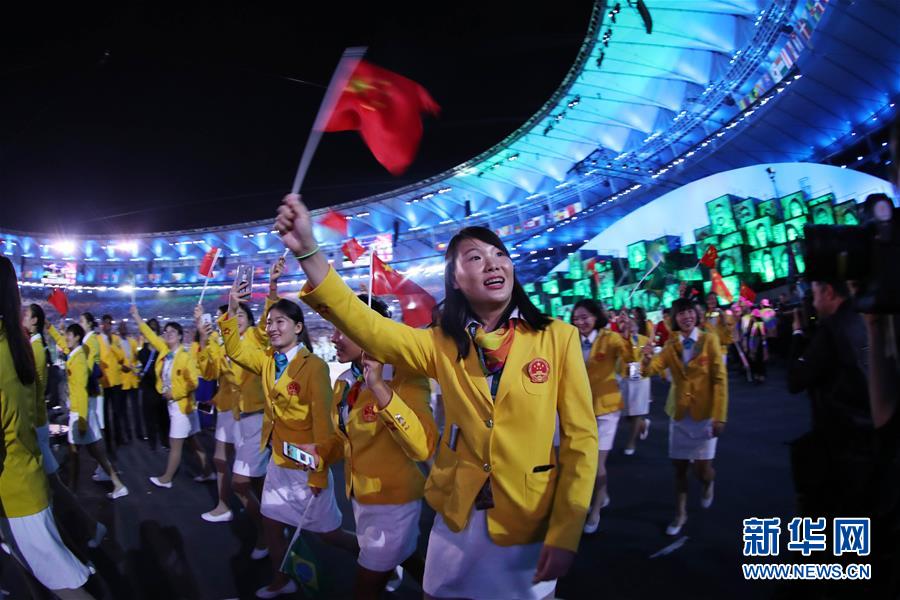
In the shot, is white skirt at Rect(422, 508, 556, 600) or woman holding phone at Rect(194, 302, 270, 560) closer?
white skirt at Rect(422, 508, 556, 600)

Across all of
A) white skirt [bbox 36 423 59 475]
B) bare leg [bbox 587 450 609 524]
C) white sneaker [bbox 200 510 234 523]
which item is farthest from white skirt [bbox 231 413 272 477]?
bare leg [bbox 587 450 609 524]

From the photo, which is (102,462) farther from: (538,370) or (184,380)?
(538,370)

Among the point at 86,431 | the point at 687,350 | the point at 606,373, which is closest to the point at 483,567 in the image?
the point at 687,350

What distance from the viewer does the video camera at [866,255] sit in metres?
1.09

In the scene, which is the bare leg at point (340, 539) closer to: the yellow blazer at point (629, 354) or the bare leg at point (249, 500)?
the bare leg at point (249, 500)

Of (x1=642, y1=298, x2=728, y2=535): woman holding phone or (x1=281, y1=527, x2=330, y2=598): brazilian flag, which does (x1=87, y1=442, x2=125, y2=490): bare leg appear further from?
(x1=642, y1=298, x2=728, y2=535): woman holding phone

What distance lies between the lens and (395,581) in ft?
12.6

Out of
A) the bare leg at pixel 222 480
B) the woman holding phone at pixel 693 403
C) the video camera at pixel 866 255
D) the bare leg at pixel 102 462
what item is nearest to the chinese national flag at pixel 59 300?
the bare leg at pixel 102 462

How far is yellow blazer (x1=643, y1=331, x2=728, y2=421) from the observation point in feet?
15.3

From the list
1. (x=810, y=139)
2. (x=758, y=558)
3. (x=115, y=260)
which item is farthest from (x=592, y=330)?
(x=115, y=260)

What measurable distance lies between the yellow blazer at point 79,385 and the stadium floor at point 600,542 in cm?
101

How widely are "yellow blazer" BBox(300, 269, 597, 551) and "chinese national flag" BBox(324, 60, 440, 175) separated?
67 cm

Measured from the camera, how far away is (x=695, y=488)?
18.8ft

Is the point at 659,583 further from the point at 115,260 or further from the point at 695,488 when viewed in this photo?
the point at 115,260
